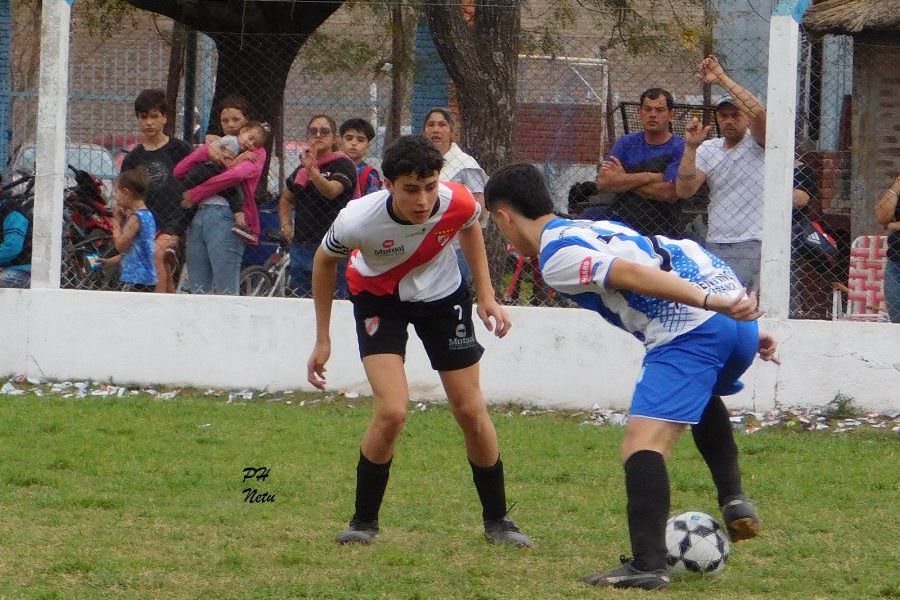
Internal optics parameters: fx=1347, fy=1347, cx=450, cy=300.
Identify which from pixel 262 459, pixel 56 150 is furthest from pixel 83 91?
pixel 262 459

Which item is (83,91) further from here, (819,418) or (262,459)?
(819,418)

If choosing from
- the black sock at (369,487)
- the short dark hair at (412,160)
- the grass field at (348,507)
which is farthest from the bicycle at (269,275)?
the short dark hair at (412,160)

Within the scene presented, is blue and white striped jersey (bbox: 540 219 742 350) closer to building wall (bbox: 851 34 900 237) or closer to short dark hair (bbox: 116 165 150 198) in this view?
building wall (bbox: 851 34 900 237)

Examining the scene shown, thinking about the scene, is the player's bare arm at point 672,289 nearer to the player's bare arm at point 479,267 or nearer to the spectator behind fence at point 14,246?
the player's bare arm at point 479,267

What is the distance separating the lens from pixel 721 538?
5207 millimetres

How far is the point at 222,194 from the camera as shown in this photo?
1009 centimetres

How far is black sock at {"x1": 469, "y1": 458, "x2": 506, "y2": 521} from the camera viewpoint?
587 cm

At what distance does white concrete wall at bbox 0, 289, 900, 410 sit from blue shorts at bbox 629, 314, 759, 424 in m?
4.16

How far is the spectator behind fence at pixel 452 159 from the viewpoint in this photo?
9.45m

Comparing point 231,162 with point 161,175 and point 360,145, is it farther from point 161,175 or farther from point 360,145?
point 360,145

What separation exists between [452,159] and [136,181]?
8.35 feet

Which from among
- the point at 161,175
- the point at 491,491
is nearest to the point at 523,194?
the point at 491,491

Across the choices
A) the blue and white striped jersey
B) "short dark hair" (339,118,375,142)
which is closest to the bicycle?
"short dark hair" (339,118,375,142)

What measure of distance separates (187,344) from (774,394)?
13.7 ft
